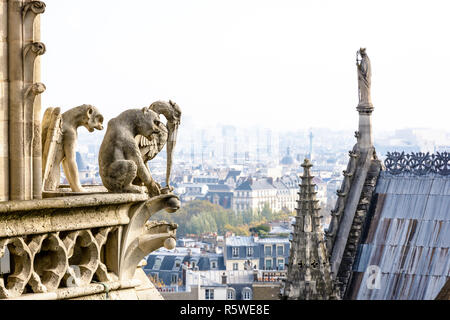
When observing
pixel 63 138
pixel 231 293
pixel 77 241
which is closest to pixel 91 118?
pixel 63 138

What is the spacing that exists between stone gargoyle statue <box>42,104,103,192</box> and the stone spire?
19.0 m

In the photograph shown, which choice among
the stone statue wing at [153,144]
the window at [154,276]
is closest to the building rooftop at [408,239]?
the stone statue wing at [153,144]

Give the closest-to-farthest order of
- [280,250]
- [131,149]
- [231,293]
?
[131,149], [231,293], [280,250]

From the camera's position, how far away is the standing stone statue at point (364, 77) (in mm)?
37125

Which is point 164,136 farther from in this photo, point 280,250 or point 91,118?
point 280,250

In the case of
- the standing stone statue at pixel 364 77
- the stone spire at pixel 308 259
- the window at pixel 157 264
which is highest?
the standing stone statue at pixel 364 77

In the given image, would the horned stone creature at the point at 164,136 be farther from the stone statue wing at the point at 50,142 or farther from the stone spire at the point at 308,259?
the stone spire at the point at 308,259

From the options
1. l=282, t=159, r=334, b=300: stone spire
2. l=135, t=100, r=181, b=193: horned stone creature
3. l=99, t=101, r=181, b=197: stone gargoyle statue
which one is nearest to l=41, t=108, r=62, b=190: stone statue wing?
l=99, t=101, r=181, b=197: stone gargoyle statue

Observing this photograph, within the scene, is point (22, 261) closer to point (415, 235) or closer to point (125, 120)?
point (125, 120)

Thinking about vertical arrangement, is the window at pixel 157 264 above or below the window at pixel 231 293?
above

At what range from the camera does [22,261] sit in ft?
31.1

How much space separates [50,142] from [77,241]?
122cm

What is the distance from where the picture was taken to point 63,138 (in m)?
11.3

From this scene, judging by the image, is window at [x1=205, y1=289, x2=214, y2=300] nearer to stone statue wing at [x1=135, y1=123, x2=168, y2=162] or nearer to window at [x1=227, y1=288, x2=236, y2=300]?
window at [x1=227, y1=288, x2=236, y2=300]
